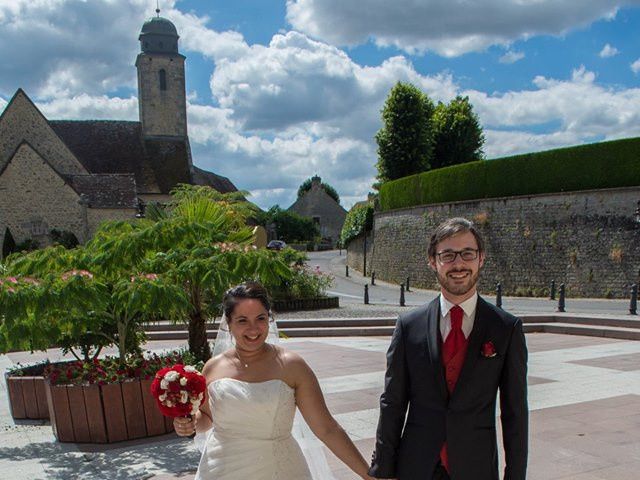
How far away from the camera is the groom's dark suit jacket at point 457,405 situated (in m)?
2.39

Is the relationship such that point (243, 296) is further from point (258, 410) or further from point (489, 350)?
point (489, 350)

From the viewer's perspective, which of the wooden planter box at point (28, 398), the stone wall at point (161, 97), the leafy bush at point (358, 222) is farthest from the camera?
the stone wall at point (161, 97)

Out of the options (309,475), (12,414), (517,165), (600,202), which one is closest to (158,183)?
(517,165)

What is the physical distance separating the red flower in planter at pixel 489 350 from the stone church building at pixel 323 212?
7771 cm

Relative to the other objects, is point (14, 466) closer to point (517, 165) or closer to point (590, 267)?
point (590, 267)

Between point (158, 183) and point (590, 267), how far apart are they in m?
34.1

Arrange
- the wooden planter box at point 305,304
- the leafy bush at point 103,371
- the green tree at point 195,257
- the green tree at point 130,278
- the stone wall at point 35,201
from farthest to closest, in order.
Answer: the stone wall at point 35,201 → the wooden planter box at point 305,304 → the leafy bush at point 103,371 → the green tree at point 195,257 → the green tree at point 130,278

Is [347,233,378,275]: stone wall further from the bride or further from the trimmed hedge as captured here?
the bride

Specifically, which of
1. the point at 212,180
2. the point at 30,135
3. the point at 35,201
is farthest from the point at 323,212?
the point at 35,201

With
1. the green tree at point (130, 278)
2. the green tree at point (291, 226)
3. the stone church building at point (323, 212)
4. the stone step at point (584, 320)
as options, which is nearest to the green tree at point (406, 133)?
the stone step at point (584, 320)

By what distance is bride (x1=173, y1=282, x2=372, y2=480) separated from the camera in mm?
2871

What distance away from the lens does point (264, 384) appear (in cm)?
288

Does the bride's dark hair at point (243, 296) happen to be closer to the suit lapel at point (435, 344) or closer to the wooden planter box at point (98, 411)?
the suit lapel at point (435, 344)

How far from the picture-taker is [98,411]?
594 centimetres
